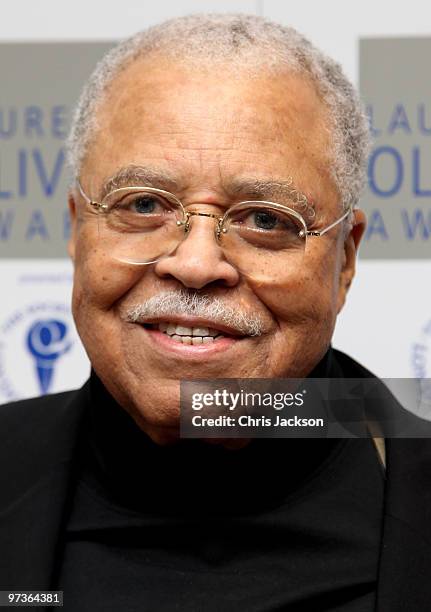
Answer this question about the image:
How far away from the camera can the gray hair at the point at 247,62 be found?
169cm

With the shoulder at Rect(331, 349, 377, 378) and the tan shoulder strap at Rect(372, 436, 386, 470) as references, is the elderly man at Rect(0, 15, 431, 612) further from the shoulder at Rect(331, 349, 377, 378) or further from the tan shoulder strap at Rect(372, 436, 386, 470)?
the shoulder at Rect(331, 349, 377, 378)

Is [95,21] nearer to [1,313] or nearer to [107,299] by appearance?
[1,313]

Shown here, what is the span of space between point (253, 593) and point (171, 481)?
0.78 ft

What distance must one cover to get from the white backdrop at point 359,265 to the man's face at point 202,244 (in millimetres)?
579

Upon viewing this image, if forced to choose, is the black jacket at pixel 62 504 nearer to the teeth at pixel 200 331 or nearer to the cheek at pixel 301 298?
the cheek at pixel 301 298

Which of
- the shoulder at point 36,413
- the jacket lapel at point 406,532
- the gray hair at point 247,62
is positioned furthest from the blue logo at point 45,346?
the jacket lapel at point 406,532

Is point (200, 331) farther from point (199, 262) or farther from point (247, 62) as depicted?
point (247, 62)

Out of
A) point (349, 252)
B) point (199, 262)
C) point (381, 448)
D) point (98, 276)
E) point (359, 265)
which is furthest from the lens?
point (359, 265)

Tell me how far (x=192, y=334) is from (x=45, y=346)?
887 mm

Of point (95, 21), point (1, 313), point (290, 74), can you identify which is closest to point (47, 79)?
point (95, 21)

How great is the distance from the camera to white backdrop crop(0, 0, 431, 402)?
A: 2287 mm

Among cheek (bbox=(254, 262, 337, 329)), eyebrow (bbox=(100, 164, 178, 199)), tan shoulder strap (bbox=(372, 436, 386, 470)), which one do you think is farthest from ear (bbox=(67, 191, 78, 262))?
tan shoulder strap (bbox=(372, 436, 386, 470))

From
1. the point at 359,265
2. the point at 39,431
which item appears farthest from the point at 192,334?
the point at 359,265

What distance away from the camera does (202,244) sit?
1.58 meters
